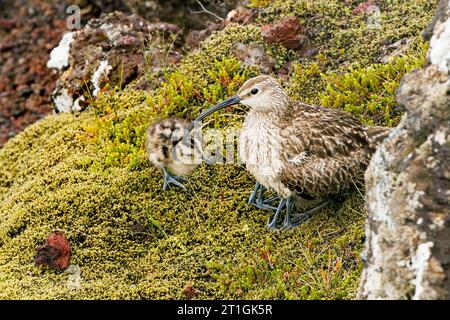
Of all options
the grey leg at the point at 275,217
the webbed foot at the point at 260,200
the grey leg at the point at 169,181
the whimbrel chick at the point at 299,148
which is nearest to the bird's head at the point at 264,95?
the whimbrel chick at the point at 299,148

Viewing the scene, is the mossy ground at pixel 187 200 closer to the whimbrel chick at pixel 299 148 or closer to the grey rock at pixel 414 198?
the whimbrel chick at pixel 299 148

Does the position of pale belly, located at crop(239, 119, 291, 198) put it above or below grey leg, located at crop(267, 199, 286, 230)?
above

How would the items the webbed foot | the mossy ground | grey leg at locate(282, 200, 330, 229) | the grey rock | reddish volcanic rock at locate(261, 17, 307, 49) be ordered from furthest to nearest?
reddish volcanic rock at locate(261, 17, 307, 49)
the webbed foot
grey leg at locate(282, 200, 330, 229)
the mossy ground
the grey rock

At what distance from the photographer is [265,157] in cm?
757

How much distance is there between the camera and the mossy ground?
23.1 ft

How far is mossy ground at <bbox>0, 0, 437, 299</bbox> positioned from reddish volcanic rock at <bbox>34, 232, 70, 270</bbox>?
0.28 feet

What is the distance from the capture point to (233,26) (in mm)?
10219

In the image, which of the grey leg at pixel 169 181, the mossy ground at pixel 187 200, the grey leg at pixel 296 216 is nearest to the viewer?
the mossy ground at pixel 187 200

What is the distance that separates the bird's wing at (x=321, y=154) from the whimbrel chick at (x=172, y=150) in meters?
1.40

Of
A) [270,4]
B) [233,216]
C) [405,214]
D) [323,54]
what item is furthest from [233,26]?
[405,214]

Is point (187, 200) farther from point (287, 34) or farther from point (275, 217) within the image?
point (287, 34)

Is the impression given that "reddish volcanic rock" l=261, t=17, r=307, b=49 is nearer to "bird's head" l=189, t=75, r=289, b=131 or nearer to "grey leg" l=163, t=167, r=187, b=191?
"bird's head" l=189, t=75, r=289, b=131

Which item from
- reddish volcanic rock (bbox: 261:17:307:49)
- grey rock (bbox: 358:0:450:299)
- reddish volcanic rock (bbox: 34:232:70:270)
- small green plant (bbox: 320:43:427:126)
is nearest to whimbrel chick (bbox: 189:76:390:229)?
small green plant (bbox: 320:43:427:126)

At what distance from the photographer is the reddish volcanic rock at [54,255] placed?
7461 millimetres
